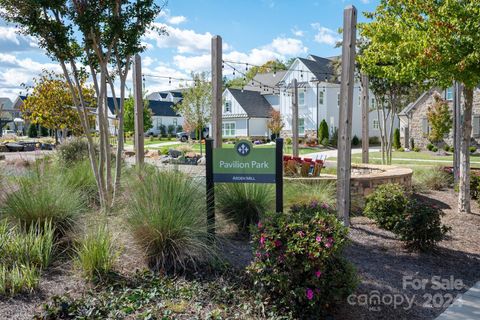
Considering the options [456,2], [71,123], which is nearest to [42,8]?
[456,2]

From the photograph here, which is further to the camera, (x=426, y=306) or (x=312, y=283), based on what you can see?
(x=426, y=306)

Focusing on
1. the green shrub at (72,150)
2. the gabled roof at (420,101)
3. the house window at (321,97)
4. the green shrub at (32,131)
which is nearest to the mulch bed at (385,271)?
the green shrub at (72,150)

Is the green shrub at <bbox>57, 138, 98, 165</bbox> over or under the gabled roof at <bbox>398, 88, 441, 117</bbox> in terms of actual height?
under

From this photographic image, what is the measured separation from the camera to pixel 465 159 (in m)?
8.07

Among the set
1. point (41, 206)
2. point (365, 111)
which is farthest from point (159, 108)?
point (41, 206)

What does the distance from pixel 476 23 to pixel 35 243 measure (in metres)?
6.57

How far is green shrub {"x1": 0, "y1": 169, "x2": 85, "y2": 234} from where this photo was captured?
485 cm

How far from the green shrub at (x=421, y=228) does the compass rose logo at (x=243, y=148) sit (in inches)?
88.7

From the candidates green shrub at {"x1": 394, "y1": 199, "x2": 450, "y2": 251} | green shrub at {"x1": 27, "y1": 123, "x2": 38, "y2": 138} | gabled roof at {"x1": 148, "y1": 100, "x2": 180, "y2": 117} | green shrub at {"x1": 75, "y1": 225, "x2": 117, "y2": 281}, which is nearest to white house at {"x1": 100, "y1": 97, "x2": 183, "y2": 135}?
gabled roof at {"x1": 148, "y1": 100, "x2": 180, "y2": 117}

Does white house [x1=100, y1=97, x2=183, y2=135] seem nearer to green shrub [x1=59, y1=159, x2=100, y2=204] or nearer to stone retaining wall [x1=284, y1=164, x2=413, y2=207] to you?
→ stone retaining wall [x1=284, y1=164, x2=413, y2=207]

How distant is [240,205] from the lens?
595cm

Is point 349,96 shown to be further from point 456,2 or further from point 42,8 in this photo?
point 42,8

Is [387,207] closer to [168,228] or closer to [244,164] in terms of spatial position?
[244,164]

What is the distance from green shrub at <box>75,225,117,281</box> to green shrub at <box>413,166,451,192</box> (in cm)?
818
